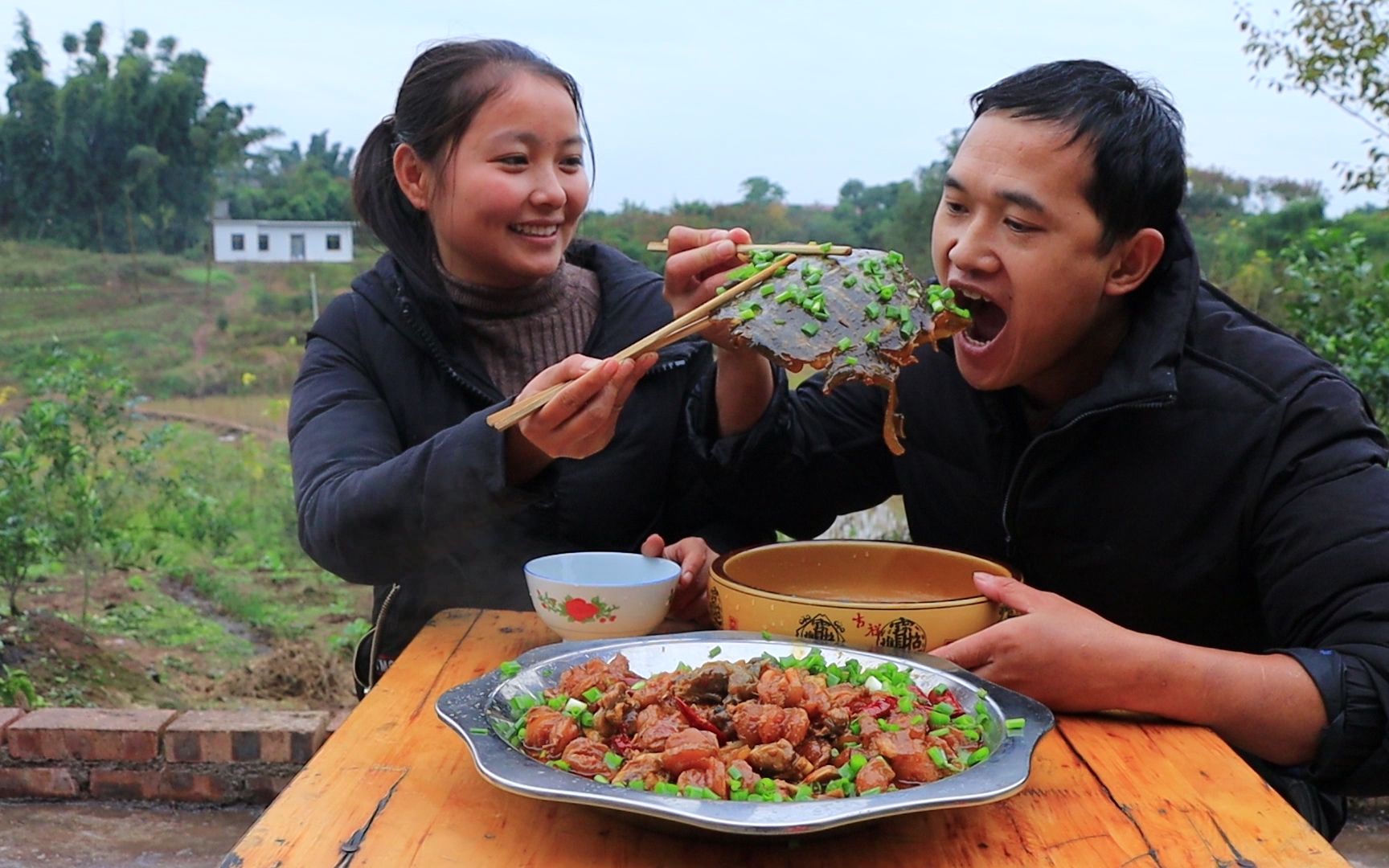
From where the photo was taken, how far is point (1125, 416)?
2303mm

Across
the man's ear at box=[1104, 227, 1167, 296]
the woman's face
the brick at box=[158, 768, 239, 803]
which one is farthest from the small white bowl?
the brick at box=[158, 768, 239, 803]

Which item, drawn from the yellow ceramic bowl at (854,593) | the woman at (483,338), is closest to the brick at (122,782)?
the woman at (483,338)

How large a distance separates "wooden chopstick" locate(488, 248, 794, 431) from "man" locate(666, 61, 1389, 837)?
0.93 feet

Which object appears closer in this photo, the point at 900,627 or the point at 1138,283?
the point at 900,627

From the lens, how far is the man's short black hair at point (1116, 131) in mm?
2262

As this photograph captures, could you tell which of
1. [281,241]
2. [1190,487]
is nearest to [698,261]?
[1190,487]

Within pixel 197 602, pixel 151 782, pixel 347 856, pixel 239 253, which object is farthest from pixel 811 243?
pixel 239 253

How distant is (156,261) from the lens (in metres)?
6.97

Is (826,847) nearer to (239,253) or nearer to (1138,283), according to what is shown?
(1138,283)

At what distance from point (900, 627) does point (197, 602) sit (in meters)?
4.73

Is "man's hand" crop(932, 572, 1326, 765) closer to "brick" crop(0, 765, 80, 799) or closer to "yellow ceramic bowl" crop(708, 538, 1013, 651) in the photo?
"yellow ceramic bowl" crop(708, 538, 1013, 651)

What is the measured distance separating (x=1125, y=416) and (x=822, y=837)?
126 centimetres

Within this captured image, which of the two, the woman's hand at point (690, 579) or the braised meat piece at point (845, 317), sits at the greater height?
the braised meat piece at point (845, 317)

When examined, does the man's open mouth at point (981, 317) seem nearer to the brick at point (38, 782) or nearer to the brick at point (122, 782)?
the brick at point (122, 782)
